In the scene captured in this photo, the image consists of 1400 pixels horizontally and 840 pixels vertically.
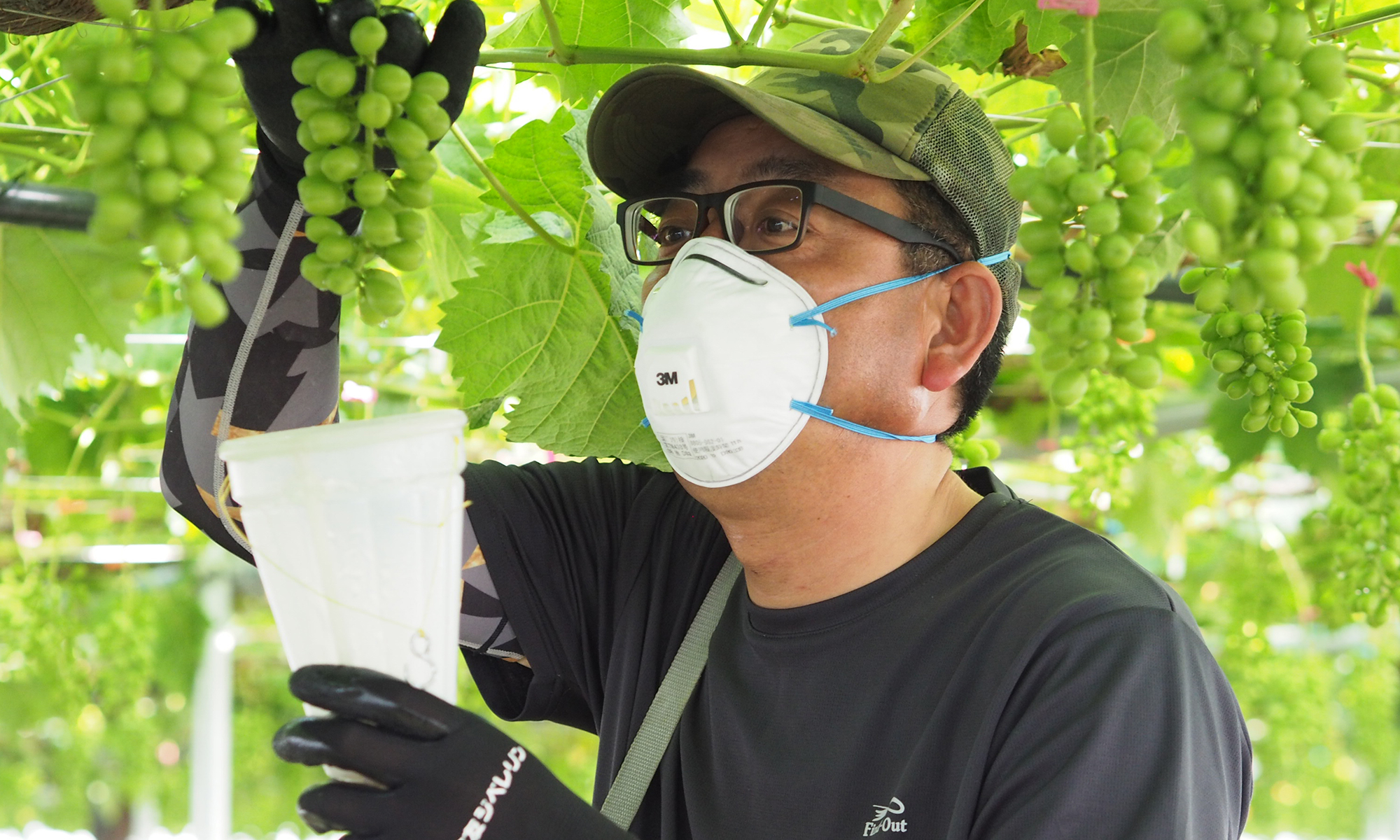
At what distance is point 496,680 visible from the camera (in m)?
1.55

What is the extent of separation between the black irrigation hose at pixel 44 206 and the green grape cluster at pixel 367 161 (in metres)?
1.13

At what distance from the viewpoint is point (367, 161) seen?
25.5 inches

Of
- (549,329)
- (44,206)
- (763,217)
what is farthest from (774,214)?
(44,206)

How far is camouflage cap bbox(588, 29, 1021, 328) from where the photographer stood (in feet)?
3.90

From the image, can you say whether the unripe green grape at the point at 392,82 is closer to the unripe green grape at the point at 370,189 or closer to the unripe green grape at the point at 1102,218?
the unripe green grape at the point at 370,189

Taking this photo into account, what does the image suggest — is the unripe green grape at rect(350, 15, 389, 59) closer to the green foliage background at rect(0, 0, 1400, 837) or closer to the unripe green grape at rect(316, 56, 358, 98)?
the unripe green grape at rect(316, 56, 358, 98)

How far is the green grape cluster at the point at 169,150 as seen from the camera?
19.8 inches

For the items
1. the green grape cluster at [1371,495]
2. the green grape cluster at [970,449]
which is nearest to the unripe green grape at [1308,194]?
the green grape cluster at [970,449]

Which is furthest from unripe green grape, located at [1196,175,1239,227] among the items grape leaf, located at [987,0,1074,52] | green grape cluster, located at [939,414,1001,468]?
green grape cluster, located at [939,414,1001,468]

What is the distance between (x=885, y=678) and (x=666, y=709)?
0.28m

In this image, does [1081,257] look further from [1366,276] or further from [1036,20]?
[1366,276]

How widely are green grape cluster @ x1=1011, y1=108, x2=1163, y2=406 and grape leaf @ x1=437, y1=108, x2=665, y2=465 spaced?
787 millimetres

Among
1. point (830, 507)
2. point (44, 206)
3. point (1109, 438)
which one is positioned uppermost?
point (44, 206)

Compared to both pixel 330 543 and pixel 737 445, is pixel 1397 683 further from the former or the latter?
pixel 330 543
